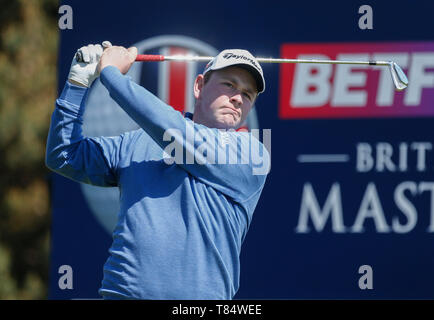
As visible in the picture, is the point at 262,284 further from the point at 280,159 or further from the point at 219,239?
the point at 219,239

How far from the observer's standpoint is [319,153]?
3.73m

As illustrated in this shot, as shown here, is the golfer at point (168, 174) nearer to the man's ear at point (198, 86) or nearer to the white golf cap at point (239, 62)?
the white golf cap at point (239, 62)

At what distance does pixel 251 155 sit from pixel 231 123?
124 millimetres

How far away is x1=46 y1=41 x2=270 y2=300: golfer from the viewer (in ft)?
8.09

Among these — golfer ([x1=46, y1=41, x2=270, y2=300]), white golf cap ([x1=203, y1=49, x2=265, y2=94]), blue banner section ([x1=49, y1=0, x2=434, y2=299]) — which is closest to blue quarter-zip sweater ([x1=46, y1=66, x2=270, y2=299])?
golfer ([x1=46, y1=41, x2=270, y2=300])

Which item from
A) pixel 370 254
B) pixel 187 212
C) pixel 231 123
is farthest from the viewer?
pixel 370 254

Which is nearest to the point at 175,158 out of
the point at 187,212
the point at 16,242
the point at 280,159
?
the point at 187,212

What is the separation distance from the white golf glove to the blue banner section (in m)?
1.14

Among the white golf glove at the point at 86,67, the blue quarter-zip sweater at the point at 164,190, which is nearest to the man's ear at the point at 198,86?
the blue quarter-zip sweater at the point at 164,190

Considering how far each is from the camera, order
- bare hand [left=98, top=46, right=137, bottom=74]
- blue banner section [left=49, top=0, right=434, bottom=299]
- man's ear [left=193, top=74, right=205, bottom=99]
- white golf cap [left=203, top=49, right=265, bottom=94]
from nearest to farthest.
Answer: bare hand [left=98, top=46, right=137, bottom=74] < white golf cap [left=203, top=49, right=265, bottom=94] < man's ear [left=193, top=74, right=205, bottom=99] < blue banner section [left=49, top=0, right=434, bottom=299]

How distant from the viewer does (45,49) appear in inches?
298

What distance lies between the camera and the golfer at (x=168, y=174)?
2.47 meters

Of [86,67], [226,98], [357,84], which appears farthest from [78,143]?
[357,84]

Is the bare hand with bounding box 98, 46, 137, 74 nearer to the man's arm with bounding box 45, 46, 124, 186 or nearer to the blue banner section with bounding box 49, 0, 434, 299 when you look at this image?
the man's arm with bounding box 45, 46, 124, 186
